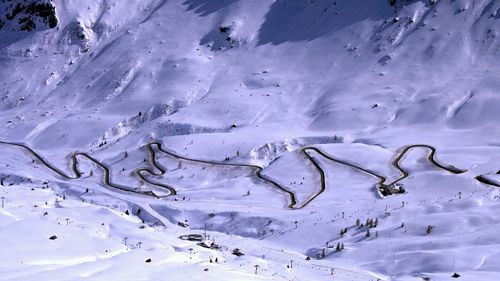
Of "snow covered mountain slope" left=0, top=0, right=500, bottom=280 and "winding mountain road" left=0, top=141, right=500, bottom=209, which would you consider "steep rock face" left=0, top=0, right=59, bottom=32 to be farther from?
"winding mountain road" left=0, top=141, right=500, bottom=209

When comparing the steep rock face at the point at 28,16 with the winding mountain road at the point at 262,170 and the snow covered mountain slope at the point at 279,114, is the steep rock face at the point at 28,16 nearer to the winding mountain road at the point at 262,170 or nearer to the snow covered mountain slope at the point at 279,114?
the snow covered mountain slope at the point at 279,114

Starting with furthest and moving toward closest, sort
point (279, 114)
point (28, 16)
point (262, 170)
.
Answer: point (28, 16)
point (279, 114)
point (262, 170)

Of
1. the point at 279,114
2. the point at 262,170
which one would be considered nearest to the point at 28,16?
the point at 279,114

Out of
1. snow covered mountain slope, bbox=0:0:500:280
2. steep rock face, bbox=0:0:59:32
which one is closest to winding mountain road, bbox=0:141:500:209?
snow covered mountain slope, bbox=0:0:500:280

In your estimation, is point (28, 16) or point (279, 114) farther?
point (28, 16)

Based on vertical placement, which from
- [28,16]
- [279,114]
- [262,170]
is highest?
[28,16]

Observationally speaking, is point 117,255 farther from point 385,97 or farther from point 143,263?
point 385,97

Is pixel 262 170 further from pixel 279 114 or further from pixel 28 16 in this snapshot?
pixel 28 16
